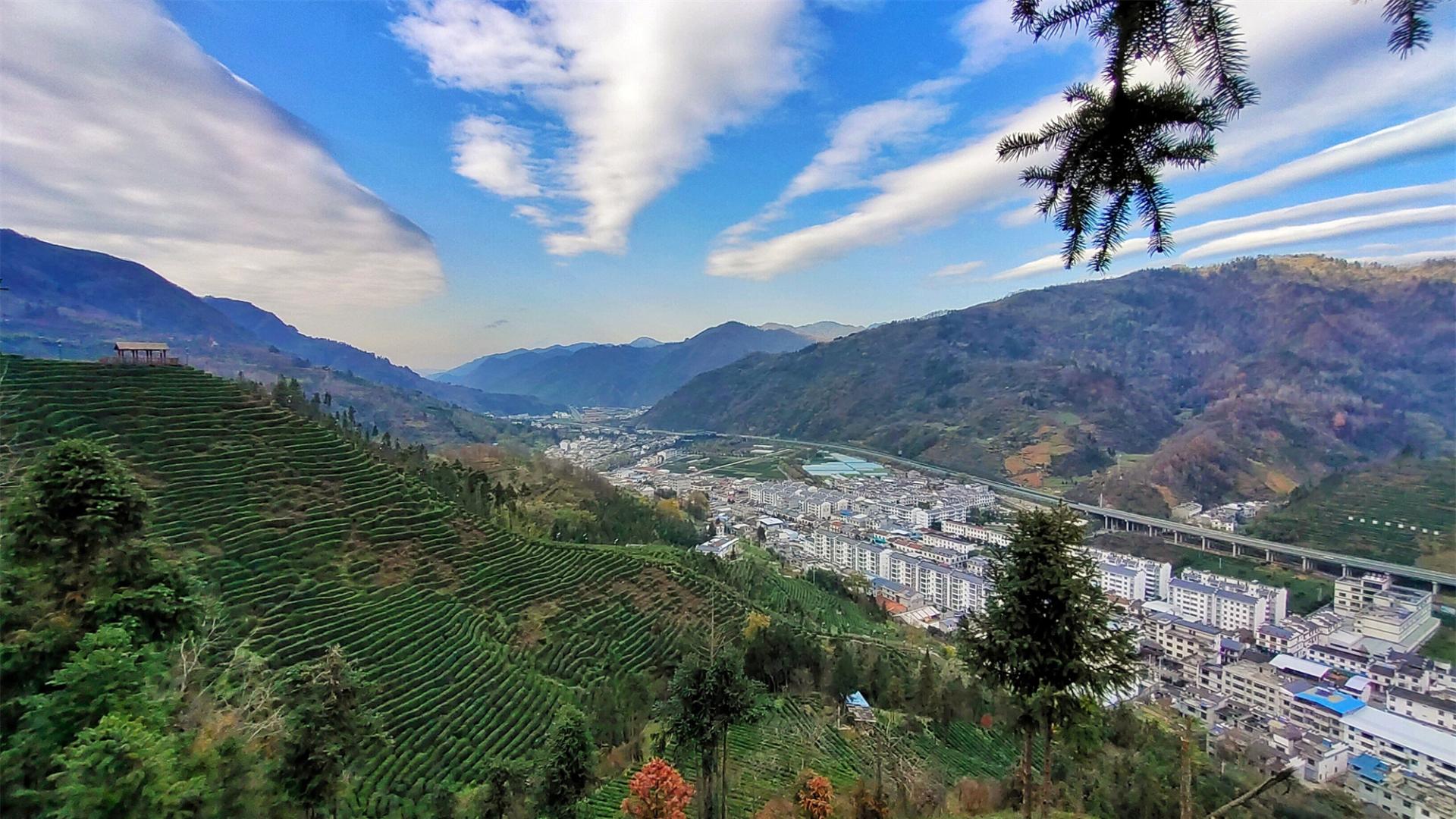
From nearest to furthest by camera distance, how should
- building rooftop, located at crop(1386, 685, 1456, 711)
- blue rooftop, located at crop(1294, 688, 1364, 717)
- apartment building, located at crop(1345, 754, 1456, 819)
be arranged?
apartment building, located at crop(1345, 754, 1456, 819), building rooftop, located at crop(1386, 685, 1456, 711), blue rooftop, located at crop(1294, 688, 1364, 717)

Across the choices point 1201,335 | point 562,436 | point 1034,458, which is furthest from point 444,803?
point 1201,335

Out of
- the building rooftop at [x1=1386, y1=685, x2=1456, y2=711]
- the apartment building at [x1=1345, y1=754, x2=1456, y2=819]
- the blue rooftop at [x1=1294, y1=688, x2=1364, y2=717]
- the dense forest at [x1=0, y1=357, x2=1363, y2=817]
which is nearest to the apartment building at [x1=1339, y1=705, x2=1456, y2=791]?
the blue rooftop at [x1=1294, y1=688, x2=1364, y2=717]

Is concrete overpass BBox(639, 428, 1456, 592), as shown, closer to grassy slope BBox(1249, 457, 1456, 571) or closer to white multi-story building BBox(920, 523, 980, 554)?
grassy slope BBox(1249, 457, 1456, 571)

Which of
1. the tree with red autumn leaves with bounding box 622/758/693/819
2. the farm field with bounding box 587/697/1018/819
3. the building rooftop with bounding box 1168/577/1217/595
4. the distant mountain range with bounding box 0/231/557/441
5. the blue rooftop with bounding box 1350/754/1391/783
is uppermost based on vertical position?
the distant mountain range with bounding box 0/231/557/441

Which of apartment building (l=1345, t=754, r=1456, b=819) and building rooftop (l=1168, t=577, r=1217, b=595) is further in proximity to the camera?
building rooftop (l=1168, t=577, r=1217, b=595)

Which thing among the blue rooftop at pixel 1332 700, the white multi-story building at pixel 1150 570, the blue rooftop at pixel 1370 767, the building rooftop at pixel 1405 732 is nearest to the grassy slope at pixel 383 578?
the blue rooftop at pixel 1370 767

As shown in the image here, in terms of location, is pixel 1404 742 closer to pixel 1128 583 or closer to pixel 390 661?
pixel 1128 583

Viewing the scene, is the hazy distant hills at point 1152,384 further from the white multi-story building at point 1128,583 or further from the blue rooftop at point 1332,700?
the blue rooftop at point 1332,700

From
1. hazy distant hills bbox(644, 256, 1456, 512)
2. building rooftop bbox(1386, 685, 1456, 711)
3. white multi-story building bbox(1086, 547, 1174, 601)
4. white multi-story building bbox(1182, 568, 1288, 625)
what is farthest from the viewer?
hazy distant hills bbox(644, 256, 1456, 512)
